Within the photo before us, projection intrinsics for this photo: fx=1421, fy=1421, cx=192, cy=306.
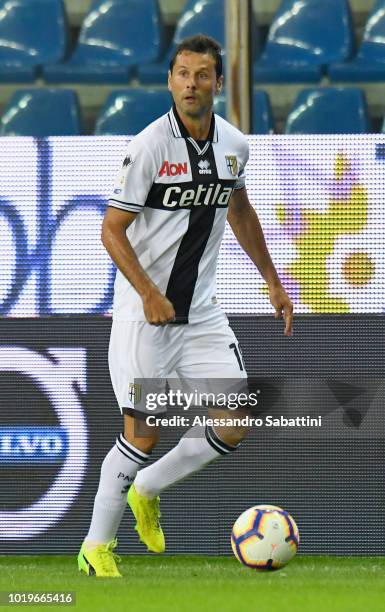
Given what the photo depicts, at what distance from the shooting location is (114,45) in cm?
1045

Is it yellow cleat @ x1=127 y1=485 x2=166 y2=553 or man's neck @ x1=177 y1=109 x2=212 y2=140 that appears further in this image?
yellow cleat @ x1=127 y1=485 x2=166 y2=553

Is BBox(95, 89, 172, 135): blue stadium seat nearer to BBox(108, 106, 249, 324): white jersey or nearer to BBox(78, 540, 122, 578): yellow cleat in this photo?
BBox(108, 106, 249, 324): white jersey

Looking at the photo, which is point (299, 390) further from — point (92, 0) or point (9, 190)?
point (92, 0)

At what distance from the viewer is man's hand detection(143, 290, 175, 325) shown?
17.2ft

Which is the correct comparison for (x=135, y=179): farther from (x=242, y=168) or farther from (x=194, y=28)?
(x=194, y=28)

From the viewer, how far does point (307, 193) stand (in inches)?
274

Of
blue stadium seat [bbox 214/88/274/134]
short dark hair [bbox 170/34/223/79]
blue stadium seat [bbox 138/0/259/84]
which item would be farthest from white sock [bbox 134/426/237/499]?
blue stadium seat [bbox 138/0/259/84]

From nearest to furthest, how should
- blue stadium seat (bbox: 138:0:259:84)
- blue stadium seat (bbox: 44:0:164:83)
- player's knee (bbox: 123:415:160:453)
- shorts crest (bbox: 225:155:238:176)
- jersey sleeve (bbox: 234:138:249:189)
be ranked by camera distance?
player's knee (bbox: 123:415:160:453)
shorts crest (bbox: 225:155:238:176)
jersey sleeve (bbox: 234:138:249:189)
blue stadium seat (bbox: 138:0:259:84)
blue stadium seat (bbox: 44:0:164:83)

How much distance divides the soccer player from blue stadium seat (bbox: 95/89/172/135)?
383 centimetres

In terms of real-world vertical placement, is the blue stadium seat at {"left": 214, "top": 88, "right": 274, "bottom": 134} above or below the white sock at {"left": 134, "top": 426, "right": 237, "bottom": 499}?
above

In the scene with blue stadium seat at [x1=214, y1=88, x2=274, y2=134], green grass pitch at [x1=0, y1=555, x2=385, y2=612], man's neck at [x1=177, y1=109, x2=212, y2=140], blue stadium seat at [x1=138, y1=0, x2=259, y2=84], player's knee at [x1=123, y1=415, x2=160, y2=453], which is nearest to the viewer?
green grass pitch at [x1=0, y1=555, x2=385, y2=612]

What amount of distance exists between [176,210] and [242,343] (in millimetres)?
1448

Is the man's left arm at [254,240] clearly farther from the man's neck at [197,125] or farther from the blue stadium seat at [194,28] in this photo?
the blue stadium seat at [194,28]

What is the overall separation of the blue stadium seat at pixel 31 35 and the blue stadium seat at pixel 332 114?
2.07 m
